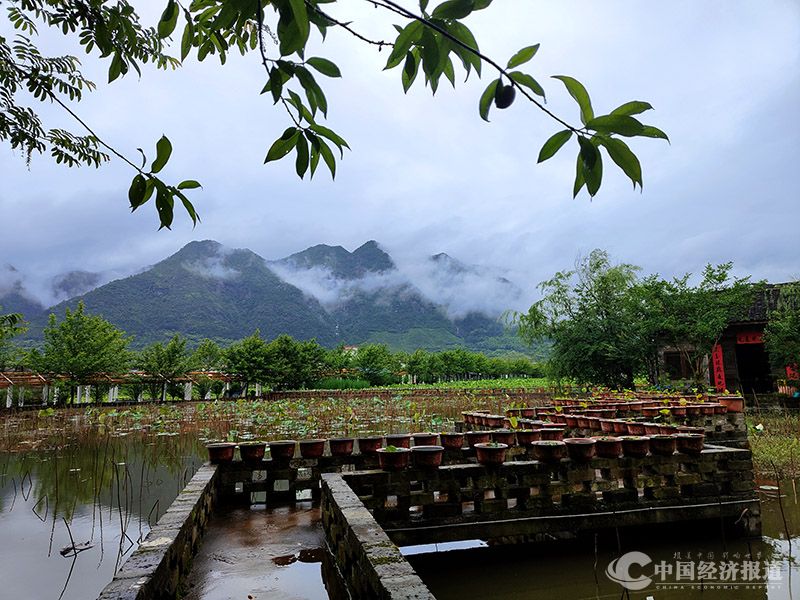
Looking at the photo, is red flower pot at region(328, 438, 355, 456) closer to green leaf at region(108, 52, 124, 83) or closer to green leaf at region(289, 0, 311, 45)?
green leaf at region(108, 52, 124, 83)

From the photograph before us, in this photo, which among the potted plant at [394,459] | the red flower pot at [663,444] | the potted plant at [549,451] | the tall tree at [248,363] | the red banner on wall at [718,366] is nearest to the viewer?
the potted plant at [394,459]

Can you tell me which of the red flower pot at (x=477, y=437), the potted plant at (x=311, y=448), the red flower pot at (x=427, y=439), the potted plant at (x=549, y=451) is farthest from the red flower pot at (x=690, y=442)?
the potted plant at (x=311, y=448)

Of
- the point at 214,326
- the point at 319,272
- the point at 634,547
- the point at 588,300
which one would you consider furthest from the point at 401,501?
the point at 319,272

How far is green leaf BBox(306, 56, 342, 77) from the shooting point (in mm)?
1005

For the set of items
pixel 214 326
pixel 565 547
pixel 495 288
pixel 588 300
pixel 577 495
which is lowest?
pixel 565 547

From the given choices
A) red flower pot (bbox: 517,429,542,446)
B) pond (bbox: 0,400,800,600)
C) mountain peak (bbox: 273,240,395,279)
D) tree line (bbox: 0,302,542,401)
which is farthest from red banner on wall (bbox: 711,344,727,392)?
mountain peak (bbox: 273,240,395,279)

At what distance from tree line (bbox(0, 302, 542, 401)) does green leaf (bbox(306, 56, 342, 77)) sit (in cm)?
1476

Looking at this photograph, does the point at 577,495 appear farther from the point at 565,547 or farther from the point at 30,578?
the point at 30,578

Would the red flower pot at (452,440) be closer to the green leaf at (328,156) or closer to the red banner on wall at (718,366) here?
the green leaf at (328,156)

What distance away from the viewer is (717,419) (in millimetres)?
8258

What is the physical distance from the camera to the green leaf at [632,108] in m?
0.80

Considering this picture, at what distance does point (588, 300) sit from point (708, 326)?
4383 mm

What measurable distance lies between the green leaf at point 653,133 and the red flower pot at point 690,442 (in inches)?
199

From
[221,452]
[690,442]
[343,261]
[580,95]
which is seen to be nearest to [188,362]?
[221,452]
